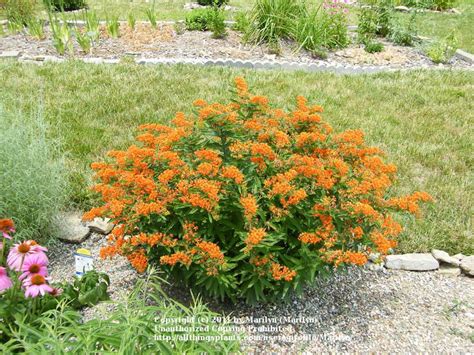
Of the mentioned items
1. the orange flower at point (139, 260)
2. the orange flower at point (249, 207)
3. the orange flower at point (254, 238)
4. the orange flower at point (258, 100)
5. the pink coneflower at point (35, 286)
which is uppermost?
the orange flower at point (258, 100)

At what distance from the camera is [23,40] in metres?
7.21

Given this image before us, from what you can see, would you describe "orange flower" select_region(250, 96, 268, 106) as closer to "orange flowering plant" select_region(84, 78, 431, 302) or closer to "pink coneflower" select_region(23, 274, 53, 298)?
"orange flowering plant" select_region(84, 78, 431, 302)

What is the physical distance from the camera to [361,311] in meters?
2.76

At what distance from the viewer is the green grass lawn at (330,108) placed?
3.79 metres

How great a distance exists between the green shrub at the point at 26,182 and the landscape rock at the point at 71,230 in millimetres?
122

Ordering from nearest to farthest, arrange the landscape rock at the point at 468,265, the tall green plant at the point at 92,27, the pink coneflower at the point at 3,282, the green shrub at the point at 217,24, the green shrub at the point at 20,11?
the pink coneflower at the point at 3,282, the landscape rock at the point at 468,265, the tall green plant at the point at 92,27, the green shrub at the point at 217,24, the green shrub at the point at 20,11

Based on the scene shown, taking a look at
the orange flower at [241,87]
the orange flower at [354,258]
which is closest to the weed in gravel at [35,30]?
the orange flower at [241,87]

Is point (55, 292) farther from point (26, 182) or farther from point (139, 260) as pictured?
point (26, 182)

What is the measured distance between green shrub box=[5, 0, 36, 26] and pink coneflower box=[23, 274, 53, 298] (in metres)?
6.58

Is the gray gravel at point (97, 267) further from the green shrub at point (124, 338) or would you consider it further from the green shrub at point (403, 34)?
the green shrub at point (403, 34)

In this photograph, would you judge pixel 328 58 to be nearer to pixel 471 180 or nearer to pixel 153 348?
pixel 471 180

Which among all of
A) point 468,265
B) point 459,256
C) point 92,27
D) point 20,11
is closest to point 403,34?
point 92,27

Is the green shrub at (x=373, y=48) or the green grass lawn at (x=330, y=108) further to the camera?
the green shrub at (x=373, y=48)

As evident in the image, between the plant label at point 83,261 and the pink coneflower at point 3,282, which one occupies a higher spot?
the pink coneflower at point 3,282
